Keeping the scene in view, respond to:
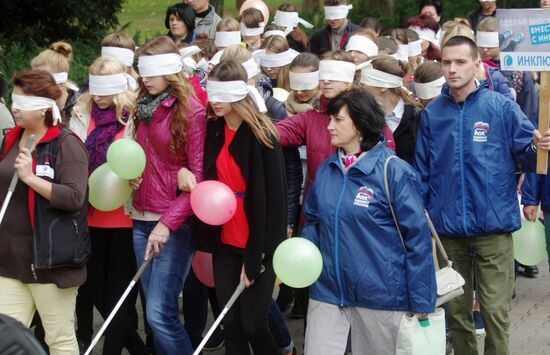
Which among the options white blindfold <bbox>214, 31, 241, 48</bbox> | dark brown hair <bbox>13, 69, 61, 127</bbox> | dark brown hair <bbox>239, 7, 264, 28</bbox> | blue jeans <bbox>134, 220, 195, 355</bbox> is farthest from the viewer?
dark brown hair <bbox>239, 7, 264, 28</bbox>

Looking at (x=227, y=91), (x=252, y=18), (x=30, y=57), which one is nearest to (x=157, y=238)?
(x=227, y=91)

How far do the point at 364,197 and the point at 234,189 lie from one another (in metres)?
0.92

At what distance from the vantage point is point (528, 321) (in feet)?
28.4

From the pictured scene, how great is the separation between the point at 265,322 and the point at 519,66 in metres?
2.31

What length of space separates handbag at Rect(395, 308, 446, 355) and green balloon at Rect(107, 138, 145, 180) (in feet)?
6.24

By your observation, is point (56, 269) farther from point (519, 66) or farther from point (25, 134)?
point (519, 66)

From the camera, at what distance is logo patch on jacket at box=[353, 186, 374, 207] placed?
590 cm

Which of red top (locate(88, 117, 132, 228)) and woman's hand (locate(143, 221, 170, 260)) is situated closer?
woman's hand (locate(143, 221, 170, 260))

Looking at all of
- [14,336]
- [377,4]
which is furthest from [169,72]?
[377,4]

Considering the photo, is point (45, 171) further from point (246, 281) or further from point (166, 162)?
point (246, 281)

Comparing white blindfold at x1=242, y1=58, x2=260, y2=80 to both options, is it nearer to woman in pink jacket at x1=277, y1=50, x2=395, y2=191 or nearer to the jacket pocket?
woman in pink jacket at x1=277, y1=50, x2=395, y2=191

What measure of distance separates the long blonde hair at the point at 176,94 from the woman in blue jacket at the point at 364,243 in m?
0.99

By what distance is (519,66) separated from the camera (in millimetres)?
6910

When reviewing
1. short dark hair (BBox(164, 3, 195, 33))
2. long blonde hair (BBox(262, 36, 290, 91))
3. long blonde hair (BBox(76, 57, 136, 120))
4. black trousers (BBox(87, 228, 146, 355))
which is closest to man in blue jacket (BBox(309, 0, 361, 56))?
short dark hair (BBox(164, 3, 195, 33))
